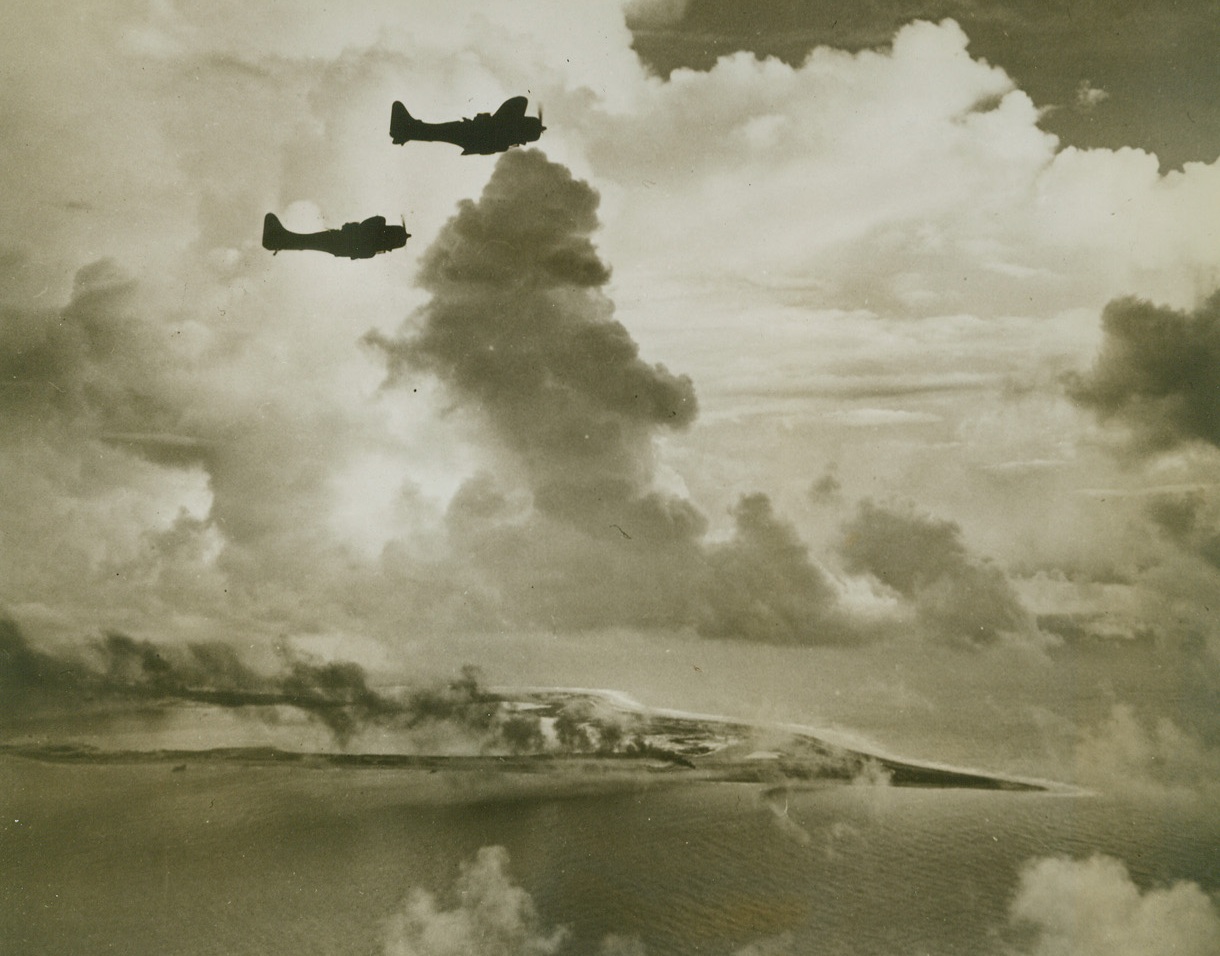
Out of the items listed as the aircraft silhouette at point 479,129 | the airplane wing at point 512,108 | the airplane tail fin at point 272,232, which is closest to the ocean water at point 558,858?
the airplane tail fin at point 272,232

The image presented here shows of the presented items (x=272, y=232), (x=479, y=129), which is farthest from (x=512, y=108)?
(x=272, y=232)

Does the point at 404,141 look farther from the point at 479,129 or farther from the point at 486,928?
the point at 486,928

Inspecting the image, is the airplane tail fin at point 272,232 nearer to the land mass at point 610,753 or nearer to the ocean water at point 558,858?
the land mass at point 610,753

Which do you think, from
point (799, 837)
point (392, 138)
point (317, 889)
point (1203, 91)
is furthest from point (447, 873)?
point (1203, 91)

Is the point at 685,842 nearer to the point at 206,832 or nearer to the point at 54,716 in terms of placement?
the point at 206,832

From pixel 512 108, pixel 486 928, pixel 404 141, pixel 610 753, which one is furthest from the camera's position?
pixel 610 753

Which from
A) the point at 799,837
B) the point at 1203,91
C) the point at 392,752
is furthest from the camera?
the point at 392,752

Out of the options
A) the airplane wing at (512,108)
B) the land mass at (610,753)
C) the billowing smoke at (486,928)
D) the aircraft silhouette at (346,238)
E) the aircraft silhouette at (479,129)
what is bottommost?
the billowing smoke at (486,928)
